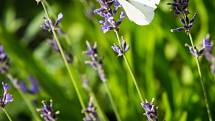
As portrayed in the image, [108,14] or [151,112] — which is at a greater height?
[108,14]

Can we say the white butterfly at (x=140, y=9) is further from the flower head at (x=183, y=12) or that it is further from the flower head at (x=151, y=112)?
the flower head at (x=151, y=112)

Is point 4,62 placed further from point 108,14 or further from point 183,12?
point 183,12

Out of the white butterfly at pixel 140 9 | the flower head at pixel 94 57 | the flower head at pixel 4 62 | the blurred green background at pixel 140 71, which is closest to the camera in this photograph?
the white butterfly at pixel 140 9

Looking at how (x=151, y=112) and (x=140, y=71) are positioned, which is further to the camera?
(x=140, y=71)

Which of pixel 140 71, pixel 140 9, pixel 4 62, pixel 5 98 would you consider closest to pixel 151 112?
pixel 140 9

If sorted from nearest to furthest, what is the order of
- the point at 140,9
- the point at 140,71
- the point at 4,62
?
the point at 140,9, the point at 4,62, the point at 140,71

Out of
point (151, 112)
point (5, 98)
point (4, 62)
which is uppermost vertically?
point (4, 62)

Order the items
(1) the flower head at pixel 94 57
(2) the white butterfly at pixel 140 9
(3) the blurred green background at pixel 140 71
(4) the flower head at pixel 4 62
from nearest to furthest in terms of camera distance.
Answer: (2) the white butterfly at pixel 140 9, (1) the flower head at pixel 94 57, (4) the flower head at pixel 4 62, (3) the blurred green background at pixel 140 71

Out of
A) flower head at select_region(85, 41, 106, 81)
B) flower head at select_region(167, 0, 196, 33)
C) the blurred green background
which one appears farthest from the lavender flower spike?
the blurred green background

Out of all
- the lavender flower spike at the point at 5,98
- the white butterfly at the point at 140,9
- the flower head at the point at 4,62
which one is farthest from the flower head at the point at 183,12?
the flower head at the point at 4,62

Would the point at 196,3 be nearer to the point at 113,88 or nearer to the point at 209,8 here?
the point at 209,8
